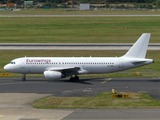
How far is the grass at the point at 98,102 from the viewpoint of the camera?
3741cm

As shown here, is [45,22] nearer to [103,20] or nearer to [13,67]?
[103,20]

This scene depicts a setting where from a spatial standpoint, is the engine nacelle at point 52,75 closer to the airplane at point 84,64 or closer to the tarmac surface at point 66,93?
the airplane at point 84,64

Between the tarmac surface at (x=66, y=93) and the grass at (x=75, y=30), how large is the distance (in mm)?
44391

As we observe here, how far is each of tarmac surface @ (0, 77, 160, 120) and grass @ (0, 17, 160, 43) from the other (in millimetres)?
44391

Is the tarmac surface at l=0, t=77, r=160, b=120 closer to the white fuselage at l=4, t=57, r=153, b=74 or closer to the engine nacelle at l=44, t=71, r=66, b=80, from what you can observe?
the engine nacelle at l=44, t=71, r=66, b=80

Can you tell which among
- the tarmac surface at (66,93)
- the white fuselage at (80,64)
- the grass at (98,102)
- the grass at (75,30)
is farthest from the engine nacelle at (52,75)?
the grass at (75,30)

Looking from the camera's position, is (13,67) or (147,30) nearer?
(13,67)

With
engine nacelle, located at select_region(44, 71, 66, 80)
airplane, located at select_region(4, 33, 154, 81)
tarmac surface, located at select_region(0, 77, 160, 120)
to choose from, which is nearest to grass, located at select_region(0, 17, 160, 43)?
airplane, located at select_region(4, 33, 154, 81)

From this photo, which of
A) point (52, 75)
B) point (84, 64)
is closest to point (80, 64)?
point (84, 64)

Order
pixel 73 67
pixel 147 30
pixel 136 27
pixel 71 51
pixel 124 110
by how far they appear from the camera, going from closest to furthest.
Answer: pixel 124 110, pixel 73 67, pixel 71 51, pixel 147 30, pixel 136 27

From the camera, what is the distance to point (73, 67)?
179ft

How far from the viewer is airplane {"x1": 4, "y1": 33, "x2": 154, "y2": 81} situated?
179 ft

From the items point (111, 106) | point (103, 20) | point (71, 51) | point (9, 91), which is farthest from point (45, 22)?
point (111, 106)

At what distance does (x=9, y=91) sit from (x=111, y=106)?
14.8m
